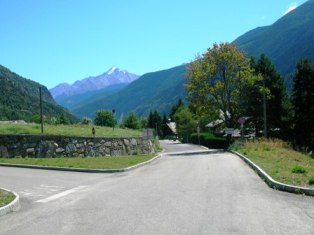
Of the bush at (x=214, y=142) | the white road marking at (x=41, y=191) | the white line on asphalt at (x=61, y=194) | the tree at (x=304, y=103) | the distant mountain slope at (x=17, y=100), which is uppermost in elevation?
the distant mountain slope at (x=17, y=100)

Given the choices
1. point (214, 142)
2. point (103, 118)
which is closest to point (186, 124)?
point (103, 118)

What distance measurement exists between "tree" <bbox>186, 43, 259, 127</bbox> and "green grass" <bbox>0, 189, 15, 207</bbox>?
4533 centimetres

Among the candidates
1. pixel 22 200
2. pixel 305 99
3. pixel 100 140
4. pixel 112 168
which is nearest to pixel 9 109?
pixel 305 99

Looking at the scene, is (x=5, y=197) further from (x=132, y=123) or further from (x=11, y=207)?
(x=132, y=123)

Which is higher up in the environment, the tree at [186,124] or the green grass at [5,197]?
the tree at [186,124]

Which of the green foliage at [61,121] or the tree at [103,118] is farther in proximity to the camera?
the tree at [103,118]

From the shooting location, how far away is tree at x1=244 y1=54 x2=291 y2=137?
64250mm

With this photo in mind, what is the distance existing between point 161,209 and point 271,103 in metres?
56.7

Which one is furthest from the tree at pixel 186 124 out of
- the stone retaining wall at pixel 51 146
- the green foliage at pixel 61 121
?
the stone retaining wall at pixel 51 146

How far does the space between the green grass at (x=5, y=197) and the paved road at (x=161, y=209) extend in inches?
15.8

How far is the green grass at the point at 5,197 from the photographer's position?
12.1m

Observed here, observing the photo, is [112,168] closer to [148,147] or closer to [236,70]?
[148,147]

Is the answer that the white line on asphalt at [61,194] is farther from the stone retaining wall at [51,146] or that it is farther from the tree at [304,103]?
the tree at [304,103]

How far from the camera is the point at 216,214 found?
10.1 m
